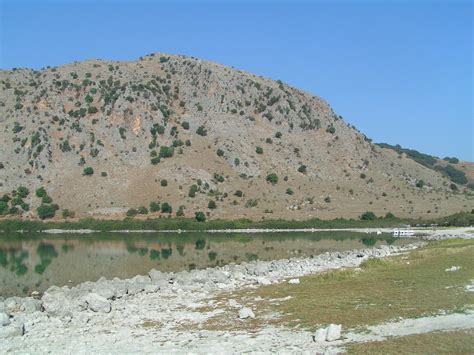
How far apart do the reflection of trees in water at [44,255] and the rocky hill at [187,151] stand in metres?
39.5

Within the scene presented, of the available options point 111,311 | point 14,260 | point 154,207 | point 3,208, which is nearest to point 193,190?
point 154,207

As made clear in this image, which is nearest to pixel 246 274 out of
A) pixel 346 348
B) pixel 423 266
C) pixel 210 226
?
pixel 423 266

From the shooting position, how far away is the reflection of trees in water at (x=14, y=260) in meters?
48.6

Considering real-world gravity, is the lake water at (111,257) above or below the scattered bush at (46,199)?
below

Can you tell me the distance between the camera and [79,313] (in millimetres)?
23312

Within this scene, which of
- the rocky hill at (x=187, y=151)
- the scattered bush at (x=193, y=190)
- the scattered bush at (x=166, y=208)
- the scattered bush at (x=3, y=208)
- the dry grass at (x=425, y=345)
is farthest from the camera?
the rocky hill at (x=187, y=151)

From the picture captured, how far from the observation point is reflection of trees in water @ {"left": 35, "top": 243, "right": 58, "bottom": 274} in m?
49.6

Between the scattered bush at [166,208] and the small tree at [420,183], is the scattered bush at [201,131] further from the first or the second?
the small tree at [420,183]

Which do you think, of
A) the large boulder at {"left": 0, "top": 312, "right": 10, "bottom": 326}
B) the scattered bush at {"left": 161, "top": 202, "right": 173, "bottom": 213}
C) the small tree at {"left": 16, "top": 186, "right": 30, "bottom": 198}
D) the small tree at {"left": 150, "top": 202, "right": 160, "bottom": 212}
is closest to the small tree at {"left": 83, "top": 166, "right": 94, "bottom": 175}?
the small tree at {"left": 16, "top": 186, "right": 30, "bottom": 198}

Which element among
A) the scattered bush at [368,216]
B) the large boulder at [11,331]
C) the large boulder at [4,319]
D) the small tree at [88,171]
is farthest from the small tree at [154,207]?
the large boulder at [11,331]

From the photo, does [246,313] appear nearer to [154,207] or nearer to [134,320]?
[134,320]

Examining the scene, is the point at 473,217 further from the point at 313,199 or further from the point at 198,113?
the point at 198,113

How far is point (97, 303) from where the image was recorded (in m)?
24.7

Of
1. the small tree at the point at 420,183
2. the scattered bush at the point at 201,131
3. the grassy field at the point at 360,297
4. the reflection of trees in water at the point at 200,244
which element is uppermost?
the scattered bush at the point at 201,131
